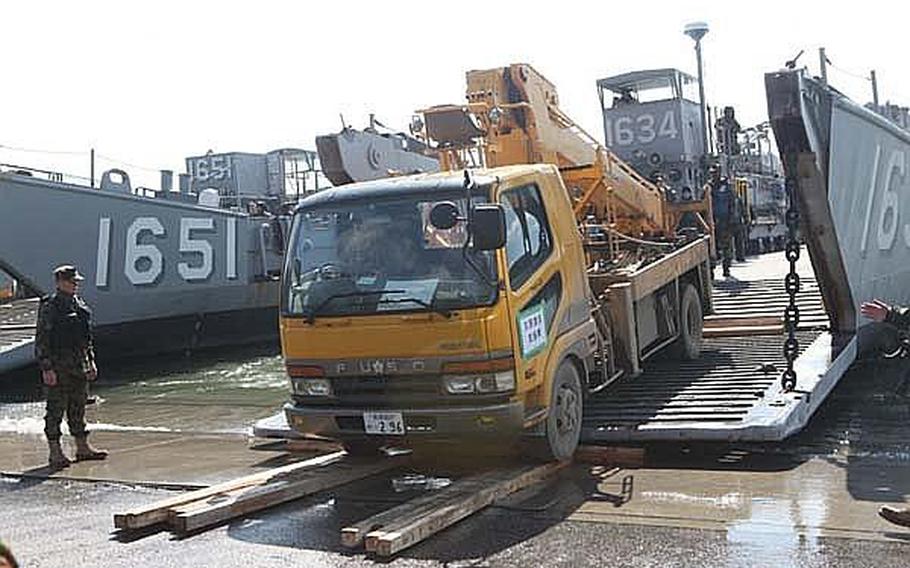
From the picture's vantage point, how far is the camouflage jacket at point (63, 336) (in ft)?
29.6

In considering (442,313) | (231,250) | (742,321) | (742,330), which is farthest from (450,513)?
(231,250)

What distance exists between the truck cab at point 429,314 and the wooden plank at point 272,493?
16.1 inches

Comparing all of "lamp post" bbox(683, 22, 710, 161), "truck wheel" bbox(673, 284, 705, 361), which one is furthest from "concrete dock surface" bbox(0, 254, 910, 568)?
"lamp post" bbox(683, 22, 710, 161)

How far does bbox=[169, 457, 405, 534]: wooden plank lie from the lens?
657 cm

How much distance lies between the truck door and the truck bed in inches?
52.9

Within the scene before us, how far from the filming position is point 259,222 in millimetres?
22344

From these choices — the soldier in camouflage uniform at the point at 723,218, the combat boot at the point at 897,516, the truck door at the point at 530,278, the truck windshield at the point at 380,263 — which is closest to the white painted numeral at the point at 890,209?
the soldier in camouflage uniform at the point at 723,218

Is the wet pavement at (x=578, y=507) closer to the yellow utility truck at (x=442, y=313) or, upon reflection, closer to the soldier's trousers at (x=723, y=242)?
the yellow utility truck at (x=442, y=313)

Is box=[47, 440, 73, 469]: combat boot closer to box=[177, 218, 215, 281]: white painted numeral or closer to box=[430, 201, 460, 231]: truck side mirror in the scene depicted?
box=[430, 201, 460, 231]: truck side mirror

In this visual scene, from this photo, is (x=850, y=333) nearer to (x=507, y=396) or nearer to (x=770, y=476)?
(x=770, y=476)

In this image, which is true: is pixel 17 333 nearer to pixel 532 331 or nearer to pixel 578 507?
pixel 532 331

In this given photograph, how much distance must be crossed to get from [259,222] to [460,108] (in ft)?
40.9

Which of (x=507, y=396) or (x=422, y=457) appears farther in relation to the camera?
(x=422, y=457)

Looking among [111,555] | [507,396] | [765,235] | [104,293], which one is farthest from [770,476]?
[765,235]
